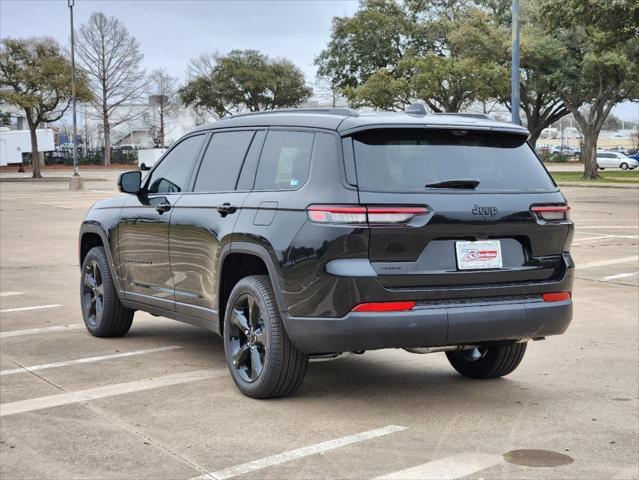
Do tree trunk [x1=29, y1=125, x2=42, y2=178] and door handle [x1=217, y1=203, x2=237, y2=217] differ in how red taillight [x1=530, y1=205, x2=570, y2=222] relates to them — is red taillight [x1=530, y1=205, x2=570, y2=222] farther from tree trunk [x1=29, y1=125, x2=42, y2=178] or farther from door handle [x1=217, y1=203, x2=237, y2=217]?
tree trunk [x1=29, y1=125, x2=42, y2=178]

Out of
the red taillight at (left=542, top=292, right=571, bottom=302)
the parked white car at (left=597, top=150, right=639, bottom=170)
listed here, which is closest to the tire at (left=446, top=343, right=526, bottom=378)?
the red taillight at (left=542, top=292, right=571, bottom=302)

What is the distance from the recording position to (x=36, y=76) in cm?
5650

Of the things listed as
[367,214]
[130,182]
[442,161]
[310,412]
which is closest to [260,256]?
[367,214]

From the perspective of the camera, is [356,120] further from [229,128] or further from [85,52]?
[85,52]

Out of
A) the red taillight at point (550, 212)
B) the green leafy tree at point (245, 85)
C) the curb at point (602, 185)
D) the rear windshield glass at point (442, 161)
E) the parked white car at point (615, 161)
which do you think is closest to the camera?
the rear windshield glass at point (442, 161)

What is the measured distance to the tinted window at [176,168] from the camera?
7.18 meters

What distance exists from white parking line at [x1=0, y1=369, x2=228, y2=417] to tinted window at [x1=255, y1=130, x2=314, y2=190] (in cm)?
149

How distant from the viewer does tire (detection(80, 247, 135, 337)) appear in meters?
8.07

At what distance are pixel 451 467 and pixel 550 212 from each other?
1.95 metres

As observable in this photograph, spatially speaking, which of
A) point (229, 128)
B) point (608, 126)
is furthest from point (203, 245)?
point (608, 126)

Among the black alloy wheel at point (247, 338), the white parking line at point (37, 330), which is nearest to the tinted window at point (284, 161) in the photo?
the black alloy wheel at point (247, 338)

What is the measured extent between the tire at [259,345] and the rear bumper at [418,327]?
184 millimetres

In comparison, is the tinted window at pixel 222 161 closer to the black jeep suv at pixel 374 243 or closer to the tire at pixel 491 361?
the black jeep suv at pixel 374 243

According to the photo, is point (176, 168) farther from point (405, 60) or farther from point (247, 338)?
point (405, 60)
